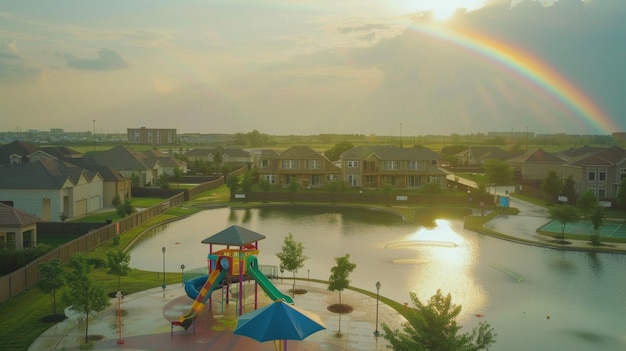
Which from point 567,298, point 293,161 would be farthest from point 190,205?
point 567,298

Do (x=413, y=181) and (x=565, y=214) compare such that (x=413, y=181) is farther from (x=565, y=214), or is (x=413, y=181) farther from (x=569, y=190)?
(x=565, y=214)

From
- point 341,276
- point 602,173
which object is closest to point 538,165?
point 602,173

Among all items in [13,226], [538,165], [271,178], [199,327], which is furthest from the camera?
[538,165]

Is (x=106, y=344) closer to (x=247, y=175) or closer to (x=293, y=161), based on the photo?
(x=247, y=175)

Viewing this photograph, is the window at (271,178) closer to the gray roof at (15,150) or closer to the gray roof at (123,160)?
the gray roof at (123,160)

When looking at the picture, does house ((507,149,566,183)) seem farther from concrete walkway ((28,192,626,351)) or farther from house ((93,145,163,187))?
concrete walkway ((28,192,626,351))

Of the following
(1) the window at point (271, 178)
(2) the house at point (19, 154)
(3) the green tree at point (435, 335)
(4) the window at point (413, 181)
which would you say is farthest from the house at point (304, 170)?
(3) the green tree at point (435, 335)
